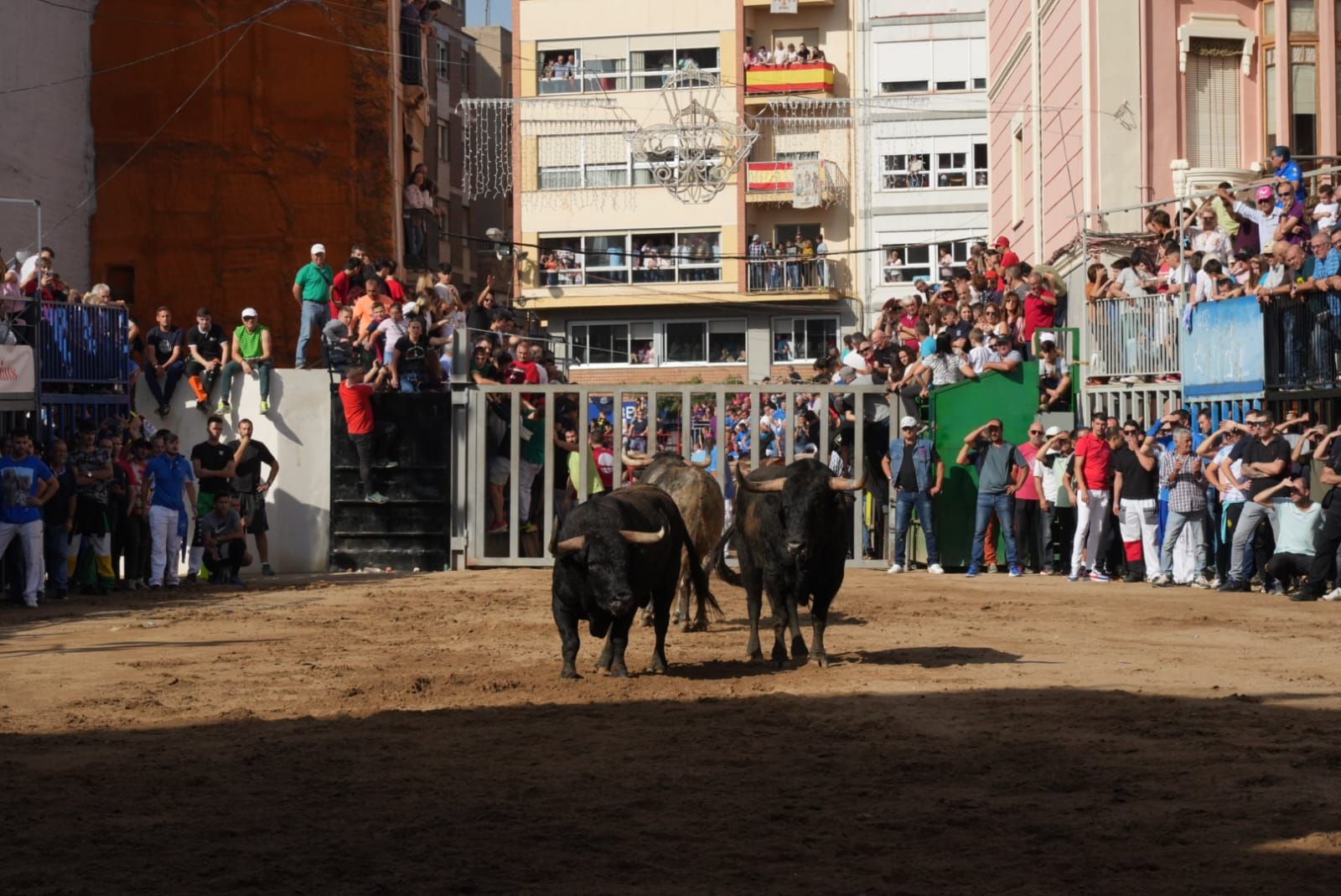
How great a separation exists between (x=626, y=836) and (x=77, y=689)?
663cm

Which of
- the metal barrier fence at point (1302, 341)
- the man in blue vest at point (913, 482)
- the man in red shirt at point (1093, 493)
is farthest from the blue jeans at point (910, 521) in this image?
the metal barrier fence at point (1302, 341)

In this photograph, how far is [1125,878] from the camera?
7.59 meters

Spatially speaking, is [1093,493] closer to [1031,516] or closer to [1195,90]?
[1031,516]

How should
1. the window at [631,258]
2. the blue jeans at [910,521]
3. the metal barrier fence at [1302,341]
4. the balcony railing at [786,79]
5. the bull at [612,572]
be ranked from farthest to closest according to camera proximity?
the window at [631,258] → the balcony railing at [786,79] → the blue jeans at [910,521] → the metal barrier fence at [1302,341] → the bull at [612,572]

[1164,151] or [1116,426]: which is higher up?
[1164,151]

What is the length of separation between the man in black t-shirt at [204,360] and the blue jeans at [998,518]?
1038cm

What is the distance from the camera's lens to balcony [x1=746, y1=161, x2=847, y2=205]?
5662 centimetres

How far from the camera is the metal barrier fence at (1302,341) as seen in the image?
21.1 metres

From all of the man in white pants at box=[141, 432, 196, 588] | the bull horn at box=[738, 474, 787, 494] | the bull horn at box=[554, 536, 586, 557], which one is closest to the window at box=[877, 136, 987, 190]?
the man in white pants at box=[141, 432, 196, 588]

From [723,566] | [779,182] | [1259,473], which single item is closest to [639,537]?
[723,566]

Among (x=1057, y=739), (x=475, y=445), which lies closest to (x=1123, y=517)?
(x=475, y=445)

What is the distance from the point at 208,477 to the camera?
23219 mm

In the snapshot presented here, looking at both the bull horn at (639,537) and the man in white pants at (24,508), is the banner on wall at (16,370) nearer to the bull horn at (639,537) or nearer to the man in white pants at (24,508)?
the man in white pants at (24,508)

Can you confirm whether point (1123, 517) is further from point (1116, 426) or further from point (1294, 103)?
point (1294, 103)
